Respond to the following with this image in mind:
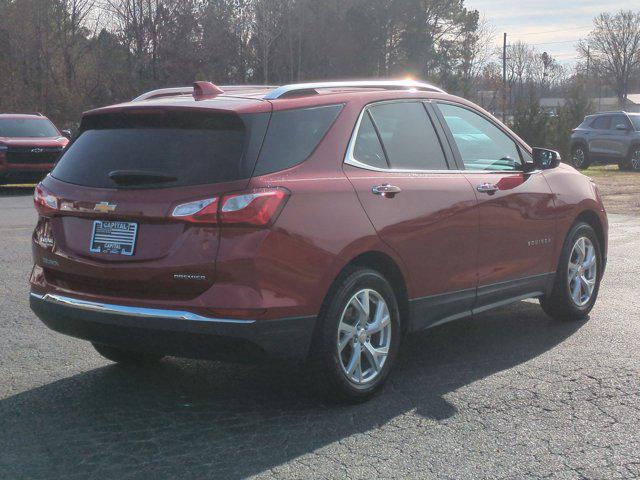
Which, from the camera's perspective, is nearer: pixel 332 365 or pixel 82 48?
pixel 332 365

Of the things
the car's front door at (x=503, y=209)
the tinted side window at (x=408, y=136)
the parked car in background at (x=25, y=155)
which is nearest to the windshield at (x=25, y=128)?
the parked car in background at (x=25, y=155)

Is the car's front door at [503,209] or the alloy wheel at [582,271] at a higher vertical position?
the car's front door at [503,209]

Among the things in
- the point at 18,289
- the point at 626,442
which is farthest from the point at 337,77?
the point at 626,442

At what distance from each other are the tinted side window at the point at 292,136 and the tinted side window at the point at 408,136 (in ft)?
1.59

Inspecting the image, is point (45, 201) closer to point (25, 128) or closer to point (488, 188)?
point (488, 188)

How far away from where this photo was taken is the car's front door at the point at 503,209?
20.0ft

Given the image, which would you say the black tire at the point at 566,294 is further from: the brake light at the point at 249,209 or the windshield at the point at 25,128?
the windshield at the point at 25,128

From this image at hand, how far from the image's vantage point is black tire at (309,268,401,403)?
190 inches

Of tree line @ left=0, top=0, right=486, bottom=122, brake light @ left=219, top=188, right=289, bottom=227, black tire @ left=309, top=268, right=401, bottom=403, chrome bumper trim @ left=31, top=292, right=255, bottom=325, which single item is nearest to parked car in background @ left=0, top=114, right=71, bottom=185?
chrome bumper trim @ left=31, top=292, right=255, bottom=325

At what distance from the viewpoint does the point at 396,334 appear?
5.34 m

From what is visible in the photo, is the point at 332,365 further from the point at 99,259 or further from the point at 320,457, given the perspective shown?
the point at 99,259

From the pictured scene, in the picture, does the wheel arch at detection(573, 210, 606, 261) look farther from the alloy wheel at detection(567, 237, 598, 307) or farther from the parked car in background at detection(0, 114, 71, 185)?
the parked car in background at detection(0, 114, 71, 185)

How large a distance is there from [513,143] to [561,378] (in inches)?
76.8

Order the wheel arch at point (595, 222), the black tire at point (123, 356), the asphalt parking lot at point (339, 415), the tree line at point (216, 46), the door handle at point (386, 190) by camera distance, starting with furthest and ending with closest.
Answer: the tree line at point (216, 46) < the wheel arch at point (595, 222) < the black tire at point (123, 356) < the door handle at point (386, 190) < the asphalt parking lot at point (339, 415)
